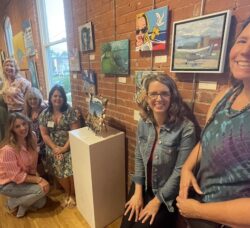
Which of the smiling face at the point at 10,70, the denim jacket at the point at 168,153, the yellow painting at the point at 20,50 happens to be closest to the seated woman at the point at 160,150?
the denim jacket at the point at 168,153

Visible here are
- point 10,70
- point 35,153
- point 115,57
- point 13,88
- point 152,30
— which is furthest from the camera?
point 10,70

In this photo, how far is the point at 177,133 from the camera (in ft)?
3.77

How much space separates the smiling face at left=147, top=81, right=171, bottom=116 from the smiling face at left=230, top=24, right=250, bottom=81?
40 centimetres

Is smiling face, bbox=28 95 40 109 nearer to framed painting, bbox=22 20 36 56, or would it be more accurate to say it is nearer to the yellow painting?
framed painting, bbox=22 20 36 56

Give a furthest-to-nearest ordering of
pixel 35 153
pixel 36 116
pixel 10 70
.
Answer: pixel 10 70 → pixel 36 116 → pixel 35 153

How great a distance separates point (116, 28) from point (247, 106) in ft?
4.15

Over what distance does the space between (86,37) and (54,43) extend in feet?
4.48

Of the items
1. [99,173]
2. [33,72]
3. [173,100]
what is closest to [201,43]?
[173,100]

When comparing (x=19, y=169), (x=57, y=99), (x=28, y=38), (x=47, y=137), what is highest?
(x=28, y=38)

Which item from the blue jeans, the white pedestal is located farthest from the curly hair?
the blue jeans

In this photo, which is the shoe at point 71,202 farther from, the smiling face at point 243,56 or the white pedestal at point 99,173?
the smiling face at point 243,56

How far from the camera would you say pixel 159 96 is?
111 centimetres

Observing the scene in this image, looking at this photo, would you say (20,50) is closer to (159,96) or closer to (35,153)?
(35,153)

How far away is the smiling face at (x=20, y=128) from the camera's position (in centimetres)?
175
